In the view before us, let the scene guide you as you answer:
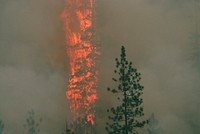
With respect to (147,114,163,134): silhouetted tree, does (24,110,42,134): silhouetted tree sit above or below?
above

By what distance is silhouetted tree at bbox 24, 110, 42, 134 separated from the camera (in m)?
106

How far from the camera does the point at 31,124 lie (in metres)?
109

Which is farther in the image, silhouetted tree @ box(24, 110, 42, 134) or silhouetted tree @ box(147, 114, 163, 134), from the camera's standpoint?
silhouetted tree @ box(24, 110, 42, 134)

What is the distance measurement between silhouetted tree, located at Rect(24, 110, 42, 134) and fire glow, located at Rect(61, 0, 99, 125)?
871 centimetres

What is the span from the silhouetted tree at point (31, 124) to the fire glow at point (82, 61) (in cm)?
871

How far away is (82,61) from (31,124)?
1689 centimetres

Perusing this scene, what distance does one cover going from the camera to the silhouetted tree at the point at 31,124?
10602 cm

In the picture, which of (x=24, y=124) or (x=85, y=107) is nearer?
(x=85, y=107)

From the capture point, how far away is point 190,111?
109312 millimetres

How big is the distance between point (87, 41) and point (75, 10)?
6.34 meters

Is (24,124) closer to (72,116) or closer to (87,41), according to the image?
(72,116)

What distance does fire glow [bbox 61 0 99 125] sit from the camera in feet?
340

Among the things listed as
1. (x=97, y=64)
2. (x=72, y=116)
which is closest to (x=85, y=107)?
(x=72, y=116)

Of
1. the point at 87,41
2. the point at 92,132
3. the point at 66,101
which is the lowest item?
the point at 92,132
